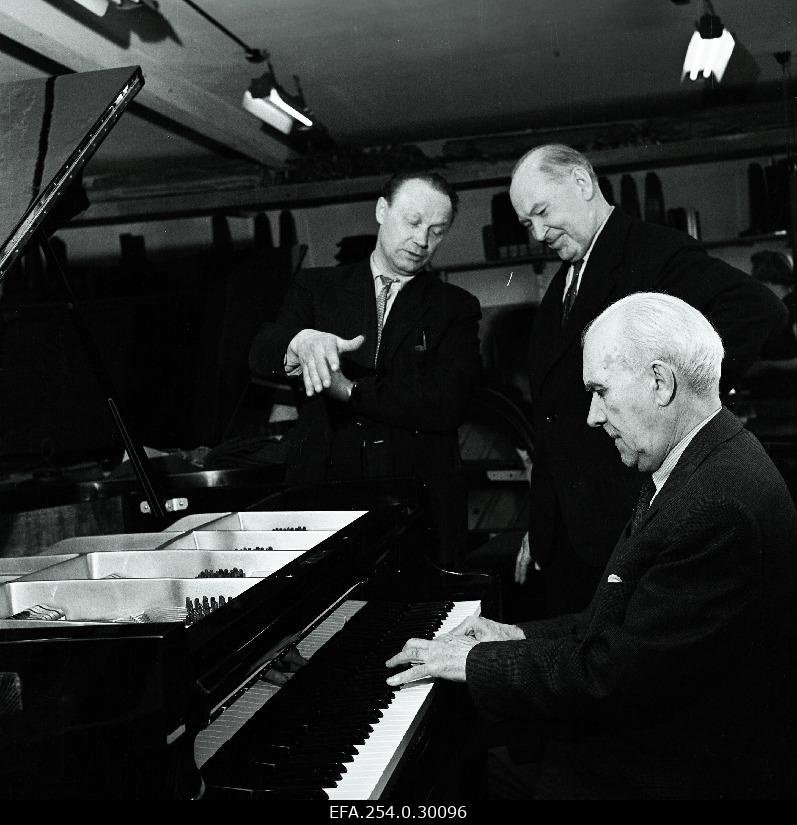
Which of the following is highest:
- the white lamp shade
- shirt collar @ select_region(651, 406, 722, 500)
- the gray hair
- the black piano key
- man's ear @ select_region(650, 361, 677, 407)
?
the white lamp shade

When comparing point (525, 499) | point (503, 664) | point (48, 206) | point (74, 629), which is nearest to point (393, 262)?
point (48, 206)

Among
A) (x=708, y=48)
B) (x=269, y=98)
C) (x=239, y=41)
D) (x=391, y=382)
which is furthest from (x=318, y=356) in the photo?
(x=708, y=48)

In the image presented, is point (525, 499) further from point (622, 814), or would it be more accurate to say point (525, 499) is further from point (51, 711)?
point (51, 711)

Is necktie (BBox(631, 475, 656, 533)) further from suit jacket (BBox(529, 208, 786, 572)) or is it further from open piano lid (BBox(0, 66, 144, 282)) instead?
open piano lid (BBox(0, 66, 144, 282))

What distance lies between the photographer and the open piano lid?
2.09m

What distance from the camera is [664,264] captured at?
272cm

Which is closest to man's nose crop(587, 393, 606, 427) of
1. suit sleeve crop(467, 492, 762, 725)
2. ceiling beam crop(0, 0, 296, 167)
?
suit sleeve crop(467, 492, 762, 725)

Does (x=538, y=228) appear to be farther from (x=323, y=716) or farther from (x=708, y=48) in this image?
(x=708, y=48)

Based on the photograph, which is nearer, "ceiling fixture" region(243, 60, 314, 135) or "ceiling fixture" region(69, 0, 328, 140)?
"ceiling fixture" region(69, 0, 328, 140)

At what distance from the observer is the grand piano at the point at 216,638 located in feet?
3.78

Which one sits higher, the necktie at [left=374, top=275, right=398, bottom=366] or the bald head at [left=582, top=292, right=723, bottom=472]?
the necktie at [left=374, top=275, right=398, bottom=366]

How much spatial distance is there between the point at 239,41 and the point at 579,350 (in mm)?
3554

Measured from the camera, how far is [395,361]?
118 inches

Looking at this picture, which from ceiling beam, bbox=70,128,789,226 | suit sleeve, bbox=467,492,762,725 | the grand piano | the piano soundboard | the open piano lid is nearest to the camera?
the grand piano
